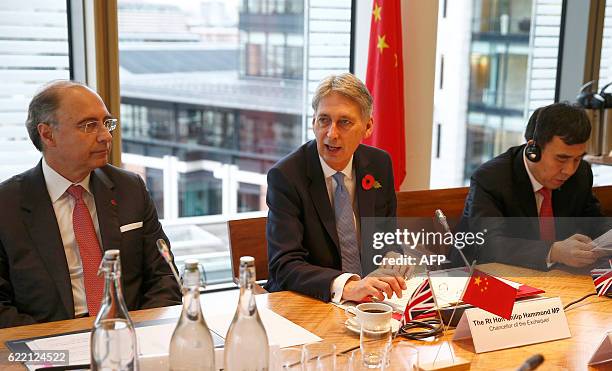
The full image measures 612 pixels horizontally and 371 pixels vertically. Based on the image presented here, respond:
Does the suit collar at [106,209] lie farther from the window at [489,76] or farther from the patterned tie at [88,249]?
the window at [489,76]

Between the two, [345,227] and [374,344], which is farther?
[345,227]

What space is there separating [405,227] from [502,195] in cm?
102

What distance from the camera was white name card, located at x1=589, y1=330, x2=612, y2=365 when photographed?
70.1 inches

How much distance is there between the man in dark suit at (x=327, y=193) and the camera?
8.25 ft

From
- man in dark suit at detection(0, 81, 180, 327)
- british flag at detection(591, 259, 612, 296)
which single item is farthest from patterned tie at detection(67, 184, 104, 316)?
british flag at detection(591, 259, 612, 296)

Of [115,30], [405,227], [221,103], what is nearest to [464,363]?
[405,227]

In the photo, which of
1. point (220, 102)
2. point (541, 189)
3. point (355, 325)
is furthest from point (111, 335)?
point (220, 102)

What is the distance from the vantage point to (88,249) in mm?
2428

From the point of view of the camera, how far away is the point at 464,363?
5.63 feet

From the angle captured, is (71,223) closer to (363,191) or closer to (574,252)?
(363,191)

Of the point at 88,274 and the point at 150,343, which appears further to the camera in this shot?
the point at 88,274

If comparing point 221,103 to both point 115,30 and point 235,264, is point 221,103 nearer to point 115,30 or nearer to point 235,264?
point 115,30

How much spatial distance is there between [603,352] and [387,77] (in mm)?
2376

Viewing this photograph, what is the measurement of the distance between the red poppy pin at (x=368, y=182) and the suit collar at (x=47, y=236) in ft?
3.51
